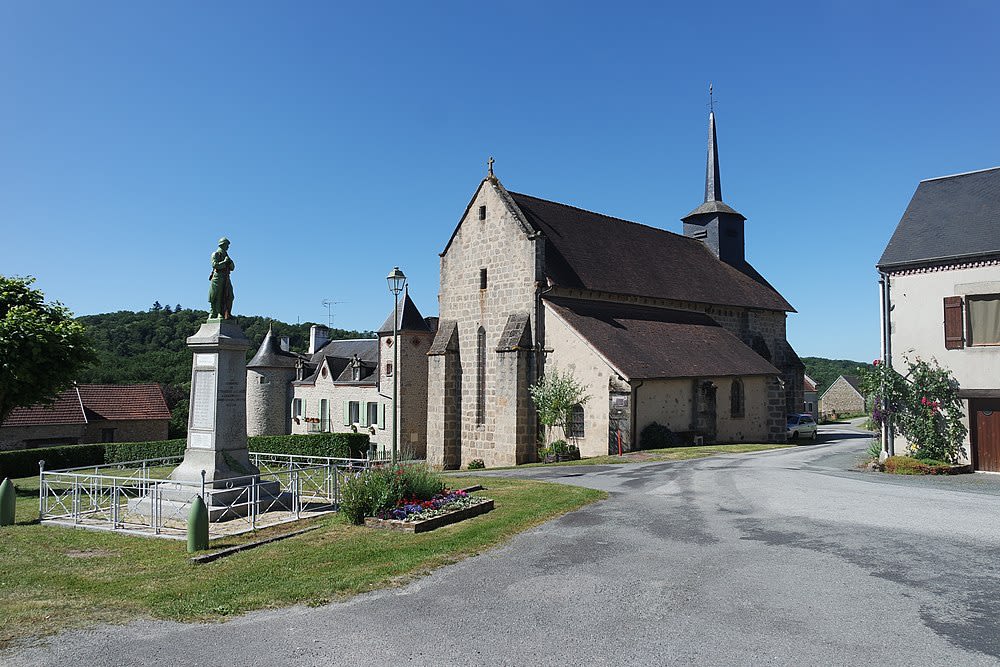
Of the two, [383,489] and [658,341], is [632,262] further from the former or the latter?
[383,489]

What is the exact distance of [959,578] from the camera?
7207 mm

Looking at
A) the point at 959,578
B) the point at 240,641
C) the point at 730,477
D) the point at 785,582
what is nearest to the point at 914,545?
the point at 959,578

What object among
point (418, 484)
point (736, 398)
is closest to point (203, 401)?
point (418, 484)

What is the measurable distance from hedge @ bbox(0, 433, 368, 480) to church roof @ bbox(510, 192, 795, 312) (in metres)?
12.6

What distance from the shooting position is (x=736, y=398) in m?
29.1

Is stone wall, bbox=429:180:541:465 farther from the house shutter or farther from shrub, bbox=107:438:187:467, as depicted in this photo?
the house shutter

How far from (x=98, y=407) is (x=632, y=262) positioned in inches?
1198

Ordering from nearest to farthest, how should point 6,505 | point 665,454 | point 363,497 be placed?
point 363,497
point 6,505
point 665,454

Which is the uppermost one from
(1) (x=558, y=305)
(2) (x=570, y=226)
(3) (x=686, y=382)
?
(2) (x=570, y=226)

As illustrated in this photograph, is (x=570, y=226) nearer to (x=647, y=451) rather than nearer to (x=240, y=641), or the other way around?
(x=647, y=451)

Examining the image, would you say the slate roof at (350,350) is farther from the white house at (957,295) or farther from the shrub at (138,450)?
the white house at (957,295)

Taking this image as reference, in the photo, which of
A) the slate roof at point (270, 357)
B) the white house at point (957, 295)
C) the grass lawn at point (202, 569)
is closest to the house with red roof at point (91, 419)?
the slate roof at point (270, 357)

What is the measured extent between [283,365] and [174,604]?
1541 inches

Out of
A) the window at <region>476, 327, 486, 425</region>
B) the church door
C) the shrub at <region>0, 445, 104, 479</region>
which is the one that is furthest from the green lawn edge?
the shrub at <region>0, 445, 104, 479</region>
